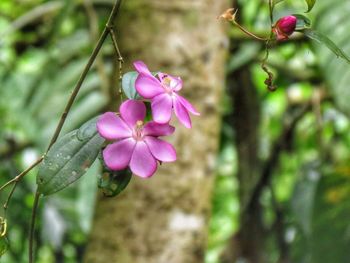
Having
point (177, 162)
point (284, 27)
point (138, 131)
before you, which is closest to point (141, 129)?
point (138, 131)

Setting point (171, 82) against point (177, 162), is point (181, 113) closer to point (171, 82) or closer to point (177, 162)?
point (171, 82)

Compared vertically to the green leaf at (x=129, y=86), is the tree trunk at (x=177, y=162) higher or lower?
higher

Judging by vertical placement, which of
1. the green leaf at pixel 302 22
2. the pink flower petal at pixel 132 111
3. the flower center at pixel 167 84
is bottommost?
the pink flower petal at pixel 132 111

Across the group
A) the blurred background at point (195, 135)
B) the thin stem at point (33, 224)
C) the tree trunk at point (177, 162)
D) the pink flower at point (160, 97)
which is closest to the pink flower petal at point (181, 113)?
the pink flower at point (160, 97)

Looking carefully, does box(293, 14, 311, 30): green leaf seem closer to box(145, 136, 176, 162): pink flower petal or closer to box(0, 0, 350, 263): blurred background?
box(145, 136, 176, 162): pink flower petal

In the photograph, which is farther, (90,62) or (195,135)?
(195,135)

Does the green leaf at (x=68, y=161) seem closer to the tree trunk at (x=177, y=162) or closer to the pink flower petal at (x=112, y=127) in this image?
the pink flower petal at (x=112, y=127)
